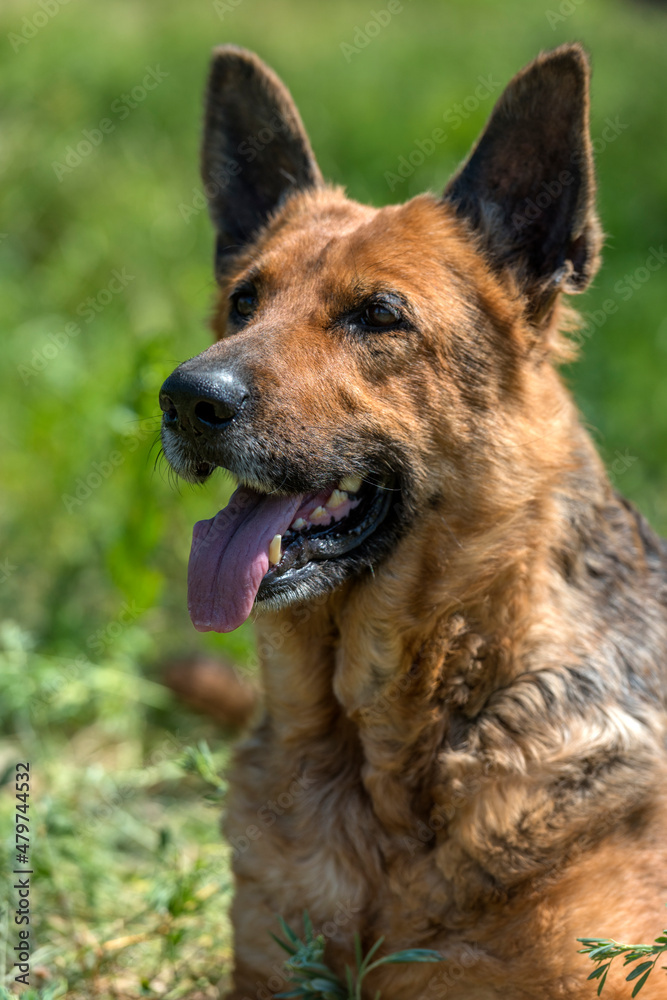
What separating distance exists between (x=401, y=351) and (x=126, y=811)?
9.75ft

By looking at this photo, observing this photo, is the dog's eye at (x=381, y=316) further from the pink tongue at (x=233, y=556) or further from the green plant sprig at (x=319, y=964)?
the green plant sprig at (x=319, y=964)

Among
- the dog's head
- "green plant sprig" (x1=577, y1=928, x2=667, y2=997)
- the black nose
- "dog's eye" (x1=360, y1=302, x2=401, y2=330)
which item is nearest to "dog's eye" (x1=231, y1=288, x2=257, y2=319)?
the dog's head

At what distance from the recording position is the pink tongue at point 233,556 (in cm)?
313

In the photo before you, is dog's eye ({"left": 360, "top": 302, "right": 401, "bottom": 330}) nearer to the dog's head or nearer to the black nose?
the dog's head

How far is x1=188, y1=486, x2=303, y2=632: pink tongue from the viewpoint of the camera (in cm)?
313

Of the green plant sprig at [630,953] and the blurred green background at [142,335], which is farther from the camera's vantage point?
the blurred green background at [142,335]

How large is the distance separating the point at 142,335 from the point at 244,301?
4035mm

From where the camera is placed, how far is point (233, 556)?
10.4ft

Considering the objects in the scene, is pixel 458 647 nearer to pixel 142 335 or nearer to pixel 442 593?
pixel 442 593

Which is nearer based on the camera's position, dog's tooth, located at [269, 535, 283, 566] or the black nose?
the black nose

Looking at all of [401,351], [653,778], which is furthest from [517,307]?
[653,778]

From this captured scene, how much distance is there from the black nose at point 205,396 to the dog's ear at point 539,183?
46.0 inches

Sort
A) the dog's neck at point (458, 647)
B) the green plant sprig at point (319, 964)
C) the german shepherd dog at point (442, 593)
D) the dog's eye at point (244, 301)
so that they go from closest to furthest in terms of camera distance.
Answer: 1. the green plant sprig at point (319, 964)
2. the german shepherd dog at point (442, 593)
3. the dog's neck at point (458, 647)
4. the dog's eye at point (244, 301)

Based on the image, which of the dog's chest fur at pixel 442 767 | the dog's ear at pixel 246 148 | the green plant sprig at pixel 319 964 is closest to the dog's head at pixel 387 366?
the dog's chest fur at pixel 442 767
